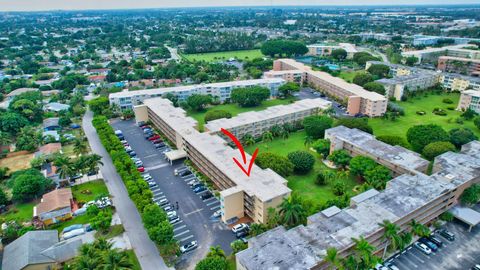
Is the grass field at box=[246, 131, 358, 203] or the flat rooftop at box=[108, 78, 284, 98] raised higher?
the flat rooftop at box=[108, 78, 284, 98]

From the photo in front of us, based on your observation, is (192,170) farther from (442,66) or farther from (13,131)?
(442,66)

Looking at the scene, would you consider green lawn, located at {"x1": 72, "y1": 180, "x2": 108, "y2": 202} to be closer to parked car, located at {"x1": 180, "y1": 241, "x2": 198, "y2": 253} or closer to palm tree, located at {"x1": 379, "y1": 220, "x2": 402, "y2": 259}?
parked car, located at {"x1": 180, "y1": 241, "x2": 198, "y2": 253}

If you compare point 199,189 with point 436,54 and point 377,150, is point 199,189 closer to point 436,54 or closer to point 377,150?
point 377,150

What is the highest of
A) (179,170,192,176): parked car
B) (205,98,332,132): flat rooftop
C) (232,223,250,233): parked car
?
(205,98,332,132): flat rooftop

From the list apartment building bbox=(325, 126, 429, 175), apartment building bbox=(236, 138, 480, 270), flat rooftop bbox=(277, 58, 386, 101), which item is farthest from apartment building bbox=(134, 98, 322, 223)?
apartment building bbox=(325, 126, 429, 175)

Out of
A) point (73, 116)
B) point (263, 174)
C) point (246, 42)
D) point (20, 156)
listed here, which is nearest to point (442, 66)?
point (246, 42)

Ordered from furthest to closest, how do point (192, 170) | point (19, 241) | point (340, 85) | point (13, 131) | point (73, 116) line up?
point (340, 85) < point (73, 116) < point (13, 131) < point (192, 170) < point (19, 241)
